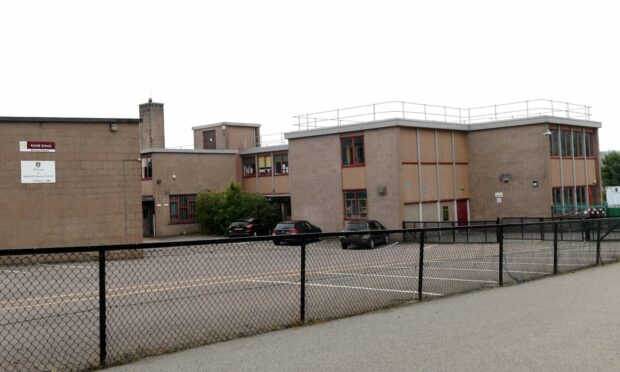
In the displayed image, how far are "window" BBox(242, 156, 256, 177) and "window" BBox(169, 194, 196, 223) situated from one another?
546 cm

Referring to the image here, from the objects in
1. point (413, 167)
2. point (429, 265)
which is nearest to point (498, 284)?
point (429, 265)

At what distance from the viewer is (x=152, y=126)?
185 feet

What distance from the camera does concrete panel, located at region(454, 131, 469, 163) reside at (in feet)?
131

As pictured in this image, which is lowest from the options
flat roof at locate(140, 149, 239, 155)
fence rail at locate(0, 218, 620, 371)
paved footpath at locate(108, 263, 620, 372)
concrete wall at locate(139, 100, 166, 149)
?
paved footpath at locate(108, 263, 620, 372)

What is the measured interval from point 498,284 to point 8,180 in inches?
838

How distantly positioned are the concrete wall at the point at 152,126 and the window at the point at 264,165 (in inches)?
422

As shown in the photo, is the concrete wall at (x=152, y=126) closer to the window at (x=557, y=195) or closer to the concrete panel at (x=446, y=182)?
the concrete panel at (x=446, y=182)

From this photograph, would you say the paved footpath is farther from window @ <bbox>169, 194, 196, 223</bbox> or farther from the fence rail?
window @ <bbox>169, 194, 196, 223</bbox>

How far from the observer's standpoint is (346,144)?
38.1 metres

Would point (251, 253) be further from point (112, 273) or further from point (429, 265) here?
point (429, 265)

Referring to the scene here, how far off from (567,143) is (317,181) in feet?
53.6

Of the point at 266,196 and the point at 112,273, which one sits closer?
the point at 112,273

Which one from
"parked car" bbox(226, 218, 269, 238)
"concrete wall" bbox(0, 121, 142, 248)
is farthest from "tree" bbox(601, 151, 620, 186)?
"concrete wall" bbox(0, 121, 142, 248)

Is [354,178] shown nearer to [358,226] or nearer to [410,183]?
[410,183]
